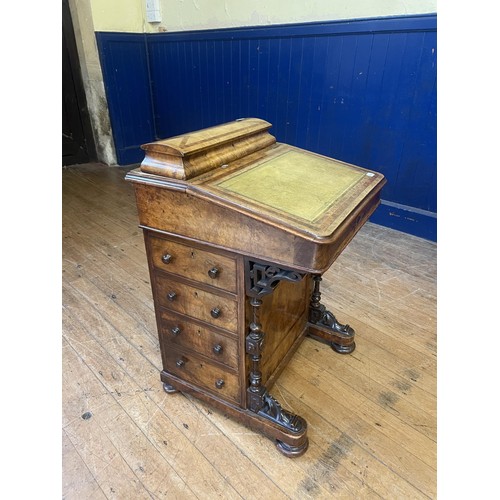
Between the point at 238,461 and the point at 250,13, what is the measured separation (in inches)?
131

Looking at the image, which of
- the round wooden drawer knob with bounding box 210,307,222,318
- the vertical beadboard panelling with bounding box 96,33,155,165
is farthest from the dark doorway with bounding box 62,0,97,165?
the round wooden drawer knob with bounding box 210,307,222,318

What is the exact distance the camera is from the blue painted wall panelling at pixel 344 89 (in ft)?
8.32

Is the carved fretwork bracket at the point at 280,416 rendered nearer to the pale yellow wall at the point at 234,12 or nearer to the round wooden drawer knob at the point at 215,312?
the round wooden drawer knob at the point at 215,312

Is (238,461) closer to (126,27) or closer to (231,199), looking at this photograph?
(231,199)

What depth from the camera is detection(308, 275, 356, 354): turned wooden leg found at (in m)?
1.75

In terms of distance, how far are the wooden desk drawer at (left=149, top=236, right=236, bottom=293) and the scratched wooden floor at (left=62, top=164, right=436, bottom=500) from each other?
58cm

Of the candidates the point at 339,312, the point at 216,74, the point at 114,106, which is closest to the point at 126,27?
the point at 114,106

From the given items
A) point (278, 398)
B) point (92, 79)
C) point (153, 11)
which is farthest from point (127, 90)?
point (278, 398)

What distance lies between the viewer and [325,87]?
2.93 meters

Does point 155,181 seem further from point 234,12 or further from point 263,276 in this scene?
point 234,12

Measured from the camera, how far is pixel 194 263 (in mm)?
1202

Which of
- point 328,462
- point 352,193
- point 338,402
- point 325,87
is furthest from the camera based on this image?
point 325,87

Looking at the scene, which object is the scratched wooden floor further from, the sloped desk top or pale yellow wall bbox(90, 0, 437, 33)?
pale yellow wall bbox(90, 0, 437, 33)

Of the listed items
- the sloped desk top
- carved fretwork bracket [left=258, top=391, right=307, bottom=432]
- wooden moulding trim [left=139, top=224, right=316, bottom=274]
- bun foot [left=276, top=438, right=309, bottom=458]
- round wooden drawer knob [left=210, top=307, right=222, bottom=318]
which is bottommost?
bun foot [left=276, top=438, right=309, bottom=458]
